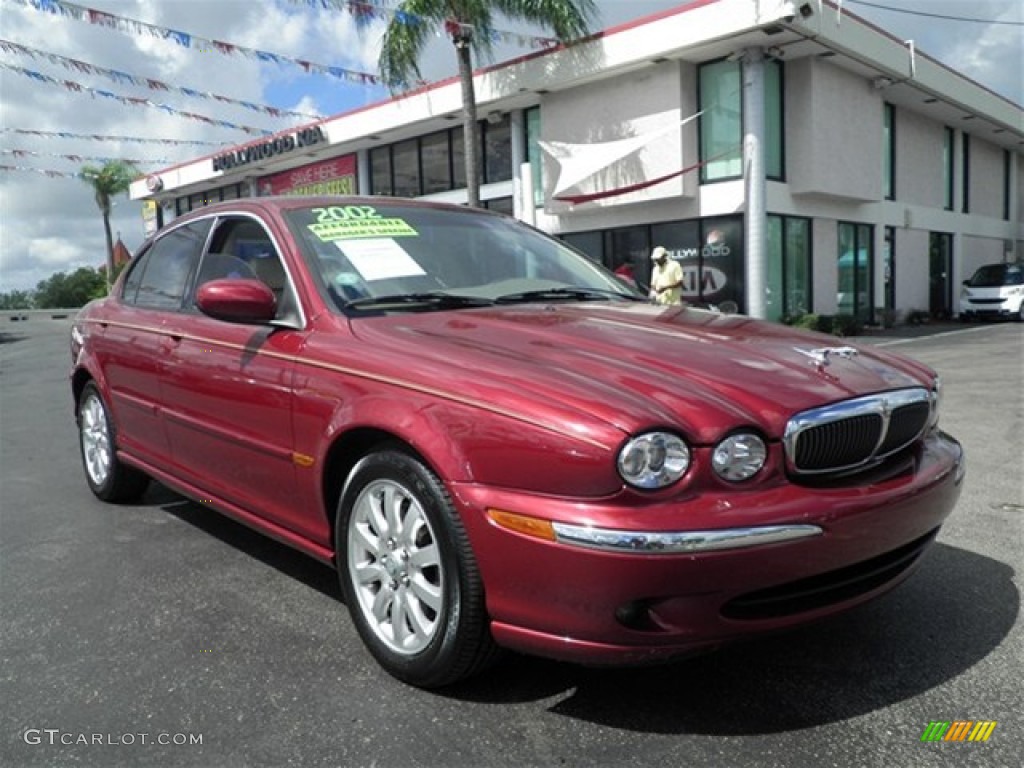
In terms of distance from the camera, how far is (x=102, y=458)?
4973mm

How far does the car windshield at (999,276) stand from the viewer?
67.9ft

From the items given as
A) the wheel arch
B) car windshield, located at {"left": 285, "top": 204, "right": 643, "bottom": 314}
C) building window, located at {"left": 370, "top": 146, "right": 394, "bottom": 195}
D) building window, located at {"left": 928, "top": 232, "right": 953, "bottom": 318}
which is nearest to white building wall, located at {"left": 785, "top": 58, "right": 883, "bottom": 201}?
building window, located at {"left": 928, "top": 232, "right": 953, "bottom": 318}

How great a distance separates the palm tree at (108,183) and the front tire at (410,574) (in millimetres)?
43751

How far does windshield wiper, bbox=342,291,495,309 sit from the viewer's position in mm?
3139

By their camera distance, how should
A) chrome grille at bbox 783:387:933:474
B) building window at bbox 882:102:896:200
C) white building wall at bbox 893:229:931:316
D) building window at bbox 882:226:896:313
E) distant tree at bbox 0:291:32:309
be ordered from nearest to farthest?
chrome grille at bbox 783:387:933:474 < building window at bbox 882:102:896:200 < building window at bbox 882:226:896:313 < white building wall at bbox 893:229:931:316 < distant tree at bbox 0:291:32:309

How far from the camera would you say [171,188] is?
32000 millimetres

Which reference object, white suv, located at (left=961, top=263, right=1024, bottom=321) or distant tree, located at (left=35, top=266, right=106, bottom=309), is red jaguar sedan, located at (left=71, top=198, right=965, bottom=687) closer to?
white suv, located at (left=961, top=263, right=1024, bottom=321)

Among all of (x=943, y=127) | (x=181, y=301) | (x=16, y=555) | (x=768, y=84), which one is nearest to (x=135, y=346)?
(x=181, y=301)

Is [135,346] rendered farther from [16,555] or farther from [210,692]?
[210,692]

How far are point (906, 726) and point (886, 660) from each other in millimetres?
422

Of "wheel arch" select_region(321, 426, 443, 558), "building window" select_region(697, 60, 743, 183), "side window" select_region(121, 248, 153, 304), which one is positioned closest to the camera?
"wheel arch" select_region(321, 426, 443, 558)

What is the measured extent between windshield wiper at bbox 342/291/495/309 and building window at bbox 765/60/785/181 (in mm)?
14104

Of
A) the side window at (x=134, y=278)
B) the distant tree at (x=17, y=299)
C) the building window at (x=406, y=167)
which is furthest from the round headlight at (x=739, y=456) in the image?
the distant tree at (x=17, y=299)

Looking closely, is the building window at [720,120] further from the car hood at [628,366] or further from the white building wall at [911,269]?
the car hood at [628,366]
